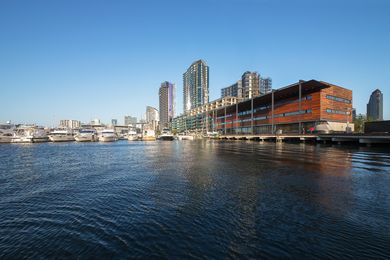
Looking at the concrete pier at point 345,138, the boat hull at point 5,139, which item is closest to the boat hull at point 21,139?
the boat hull at point 5,139

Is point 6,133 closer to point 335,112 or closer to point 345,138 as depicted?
point 345,138

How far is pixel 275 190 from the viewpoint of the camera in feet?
50.1

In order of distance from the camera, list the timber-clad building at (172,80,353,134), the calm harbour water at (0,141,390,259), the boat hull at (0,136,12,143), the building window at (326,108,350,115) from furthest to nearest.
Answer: the boat hull at (0,136,12,143) → the building window at (326,108,350,115) → the timber-clad building at (172,80,353,134) → the calm harbour water at (0,141,390,259)

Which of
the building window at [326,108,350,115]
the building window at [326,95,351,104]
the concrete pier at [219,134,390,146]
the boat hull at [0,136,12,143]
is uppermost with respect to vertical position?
the building window at [326,95,351,104]

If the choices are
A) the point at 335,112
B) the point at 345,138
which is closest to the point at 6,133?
the point at 345,138

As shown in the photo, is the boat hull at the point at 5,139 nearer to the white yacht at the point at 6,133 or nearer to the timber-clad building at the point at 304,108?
the white yacht at the point at 6,133

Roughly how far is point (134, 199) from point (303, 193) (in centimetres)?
1133

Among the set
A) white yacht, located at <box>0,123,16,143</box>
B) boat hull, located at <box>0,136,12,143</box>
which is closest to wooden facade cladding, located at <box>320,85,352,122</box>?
boat hull, located at <box>0,136,12,143</box>

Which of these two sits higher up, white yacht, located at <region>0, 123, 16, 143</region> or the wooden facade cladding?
the wooden facade cladding

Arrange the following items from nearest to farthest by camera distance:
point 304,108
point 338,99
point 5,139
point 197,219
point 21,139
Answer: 1. point 197,219
2. point 338,99
3. point 304,108
4. point 21,139
5. point 5,139

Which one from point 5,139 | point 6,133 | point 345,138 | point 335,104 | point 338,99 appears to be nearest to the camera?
point 345,138

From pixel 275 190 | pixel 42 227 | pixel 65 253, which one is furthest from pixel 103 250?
pixel 275 190

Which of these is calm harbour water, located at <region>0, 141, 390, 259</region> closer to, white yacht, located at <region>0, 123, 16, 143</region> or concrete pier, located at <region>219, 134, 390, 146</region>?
concrete pier, located at <region>219, 134, 390, 146</region>

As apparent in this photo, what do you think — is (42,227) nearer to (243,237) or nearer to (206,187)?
(243,237)
